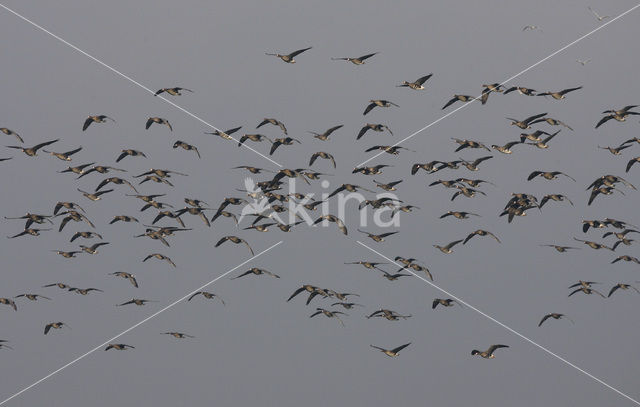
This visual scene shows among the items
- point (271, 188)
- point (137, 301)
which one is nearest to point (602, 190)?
point (271, 188)

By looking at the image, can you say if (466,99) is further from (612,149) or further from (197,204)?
(197,204)

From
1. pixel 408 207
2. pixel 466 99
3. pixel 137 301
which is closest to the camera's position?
pixel 466 99

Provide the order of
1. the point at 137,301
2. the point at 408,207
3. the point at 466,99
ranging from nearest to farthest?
the point at 466,99 → the point at 408,207 → the point at 137,301

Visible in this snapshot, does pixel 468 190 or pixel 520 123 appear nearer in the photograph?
pixel 520 123

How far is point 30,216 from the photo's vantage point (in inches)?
2635

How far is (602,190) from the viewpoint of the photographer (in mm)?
61938

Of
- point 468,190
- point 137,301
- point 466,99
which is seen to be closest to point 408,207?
point 468,190

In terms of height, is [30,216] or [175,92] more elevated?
[175,92]

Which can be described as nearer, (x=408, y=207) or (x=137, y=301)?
(x=408, y=207)

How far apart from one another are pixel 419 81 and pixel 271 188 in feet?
35.0

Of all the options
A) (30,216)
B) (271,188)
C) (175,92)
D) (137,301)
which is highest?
(175,92)

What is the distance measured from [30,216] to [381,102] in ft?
72.6

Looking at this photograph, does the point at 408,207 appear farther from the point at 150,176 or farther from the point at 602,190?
the point at 150,176

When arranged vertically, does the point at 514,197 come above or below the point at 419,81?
below
